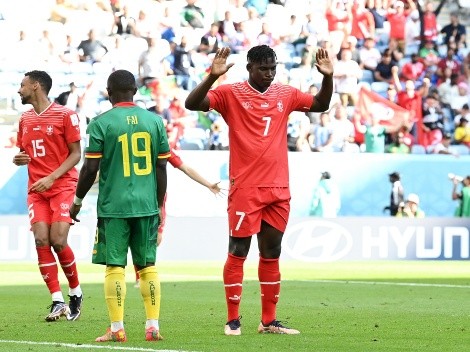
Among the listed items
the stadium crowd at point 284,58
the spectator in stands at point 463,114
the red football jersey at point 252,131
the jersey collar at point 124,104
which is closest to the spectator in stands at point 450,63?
the stadium crowd at point 284,58

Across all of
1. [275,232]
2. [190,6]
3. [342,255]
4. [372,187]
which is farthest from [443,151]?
[275,232]

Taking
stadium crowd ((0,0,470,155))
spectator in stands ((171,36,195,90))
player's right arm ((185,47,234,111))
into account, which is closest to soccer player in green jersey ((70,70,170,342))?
player's right arm ((185,47,234,111))

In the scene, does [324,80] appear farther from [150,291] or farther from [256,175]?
[150,291]

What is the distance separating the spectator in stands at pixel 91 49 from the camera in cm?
2645

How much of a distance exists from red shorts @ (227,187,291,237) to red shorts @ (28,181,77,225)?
2.34 metres

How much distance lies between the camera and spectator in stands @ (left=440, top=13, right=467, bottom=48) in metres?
30.1

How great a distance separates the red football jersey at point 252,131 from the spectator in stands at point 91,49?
17752mm

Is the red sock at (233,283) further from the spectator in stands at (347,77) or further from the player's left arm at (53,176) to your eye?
the spectator in stands at (347,77)

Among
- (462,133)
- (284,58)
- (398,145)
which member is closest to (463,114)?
(462,133)

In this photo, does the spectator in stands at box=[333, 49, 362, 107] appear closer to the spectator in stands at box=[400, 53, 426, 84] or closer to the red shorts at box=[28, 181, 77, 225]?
the spectator in stands at box=[400, 53, 426, 84]

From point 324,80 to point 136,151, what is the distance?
1708 mm

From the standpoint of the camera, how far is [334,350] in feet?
25.7

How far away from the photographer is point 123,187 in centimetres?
834

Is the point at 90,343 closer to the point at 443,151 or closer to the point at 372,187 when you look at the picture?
the point at 372,187
